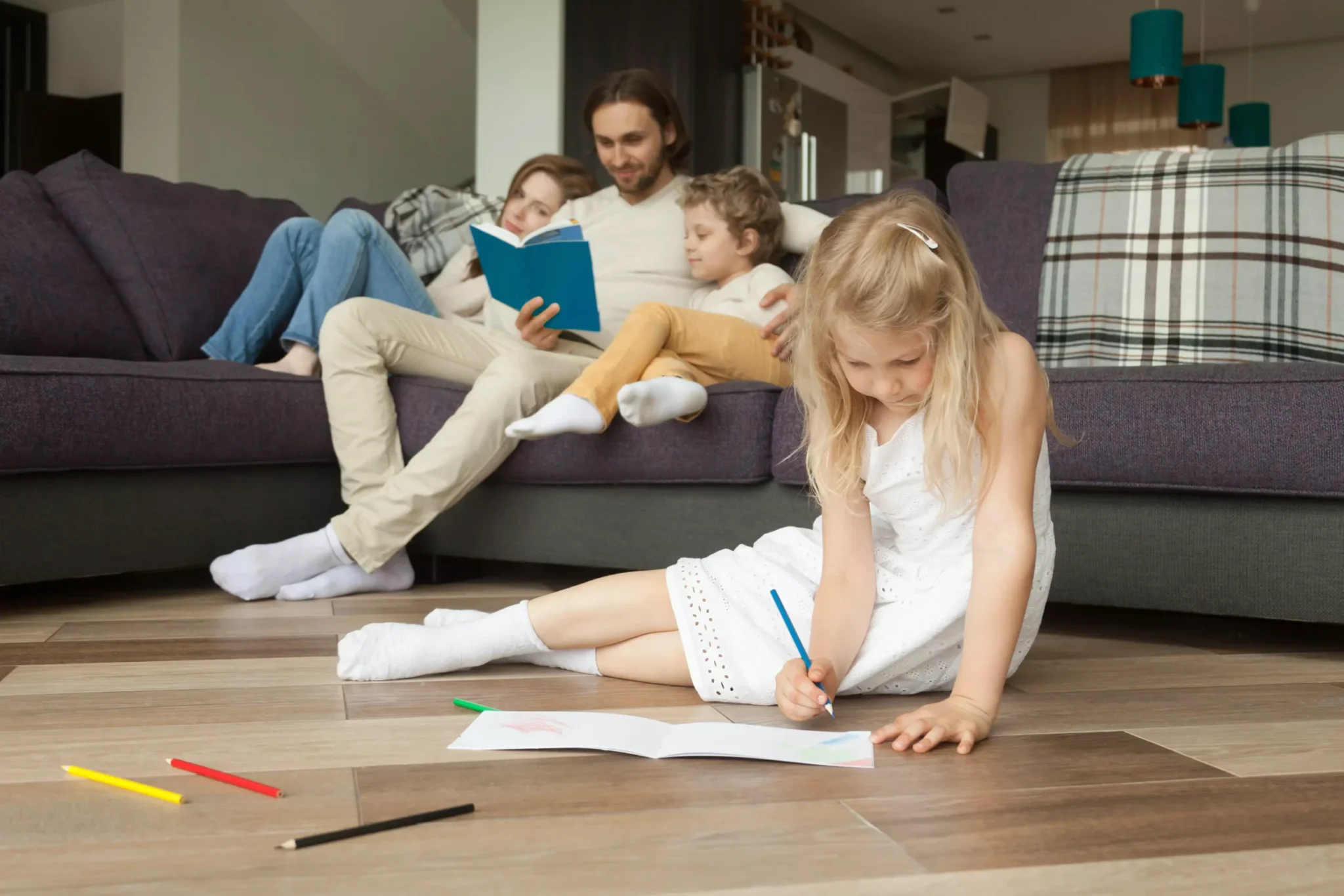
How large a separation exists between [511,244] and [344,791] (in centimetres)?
125

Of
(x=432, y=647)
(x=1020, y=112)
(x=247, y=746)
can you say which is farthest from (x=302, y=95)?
(x=247, y=746)

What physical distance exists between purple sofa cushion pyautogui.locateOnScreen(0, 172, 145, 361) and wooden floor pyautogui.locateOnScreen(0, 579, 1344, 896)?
993 mm

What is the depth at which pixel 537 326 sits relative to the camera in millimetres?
2189

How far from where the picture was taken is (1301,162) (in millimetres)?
2184

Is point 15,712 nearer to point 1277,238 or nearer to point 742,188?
point 742,188

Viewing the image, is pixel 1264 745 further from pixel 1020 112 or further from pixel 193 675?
pixel 1020 112

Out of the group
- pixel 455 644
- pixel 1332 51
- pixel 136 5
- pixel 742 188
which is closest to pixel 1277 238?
pixel 742 188

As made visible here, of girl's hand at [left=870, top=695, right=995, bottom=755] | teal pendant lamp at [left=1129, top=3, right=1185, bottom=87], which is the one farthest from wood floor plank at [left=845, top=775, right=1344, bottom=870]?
teal pendant lamp at [left=1129, top=3, right=1185, bottom=87]

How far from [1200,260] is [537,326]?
3.94 feet

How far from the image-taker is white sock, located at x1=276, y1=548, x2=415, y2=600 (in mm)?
2053

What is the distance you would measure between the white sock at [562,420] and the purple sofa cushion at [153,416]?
1.79ft

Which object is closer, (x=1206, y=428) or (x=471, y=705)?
(x=471, y=705)

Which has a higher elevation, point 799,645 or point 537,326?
point 537,326

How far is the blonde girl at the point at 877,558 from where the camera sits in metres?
1.16
